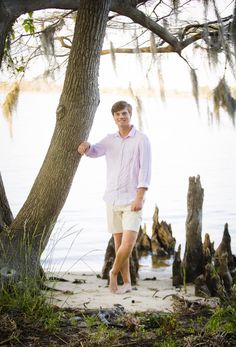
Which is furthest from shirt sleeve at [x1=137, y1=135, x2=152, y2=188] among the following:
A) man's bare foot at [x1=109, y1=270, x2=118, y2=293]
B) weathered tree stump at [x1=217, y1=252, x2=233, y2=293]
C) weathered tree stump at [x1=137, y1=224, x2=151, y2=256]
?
Answer: weathered tree stump at [x1=137, y1=224, x2=151, y2=256]

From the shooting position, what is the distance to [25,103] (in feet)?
137

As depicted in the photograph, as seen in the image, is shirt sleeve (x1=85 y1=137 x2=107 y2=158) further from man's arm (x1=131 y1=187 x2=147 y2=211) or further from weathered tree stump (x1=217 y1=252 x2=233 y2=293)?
weathered tree stump (x1=217 y1=252 x2=233 y2=293)

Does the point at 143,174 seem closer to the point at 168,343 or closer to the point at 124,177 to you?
the point at 124,177

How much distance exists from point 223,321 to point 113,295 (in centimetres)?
148

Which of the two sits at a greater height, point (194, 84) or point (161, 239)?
point (194, 84)

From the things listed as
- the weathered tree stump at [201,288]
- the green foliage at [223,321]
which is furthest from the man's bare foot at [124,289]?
the green foliage at [223,321]

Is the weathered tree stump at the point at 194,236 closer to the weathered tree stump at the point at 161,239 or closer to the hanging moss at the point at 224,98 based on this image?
the hanging moss at the point at 224,98

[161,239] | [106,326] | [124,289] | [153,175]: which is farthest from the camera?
[153,175]

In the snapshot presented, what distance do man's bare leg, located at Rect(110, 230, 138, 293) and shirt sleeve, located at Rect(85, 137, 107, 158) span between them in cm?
70

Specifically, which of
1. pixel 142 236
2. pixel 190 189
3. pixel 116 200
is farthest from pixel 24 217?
pixel 142 236

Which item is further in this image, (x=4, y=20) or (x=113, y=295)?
(x=4, y=20)

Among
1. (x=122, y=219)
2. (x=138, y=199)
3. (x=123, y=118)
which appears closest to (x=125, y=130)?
(x=123, y=118)

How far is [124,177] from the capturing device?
544cm

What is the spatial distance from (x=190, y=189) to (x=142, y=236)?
303cm
